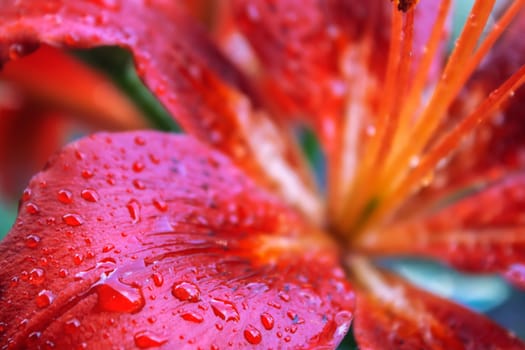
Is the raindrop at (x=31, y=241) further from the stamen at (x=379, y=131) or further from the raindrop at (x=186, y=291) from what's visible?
the stamen at (x=379, y=131)

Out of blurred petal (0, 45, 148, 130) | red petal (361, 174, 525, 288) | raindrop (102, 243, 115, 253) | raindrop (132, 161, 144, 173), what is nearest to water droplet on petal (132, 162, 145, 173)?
raindrop (132, 161, 144, 173)

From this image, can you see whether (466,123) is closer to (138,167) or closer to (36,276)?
(138,167)

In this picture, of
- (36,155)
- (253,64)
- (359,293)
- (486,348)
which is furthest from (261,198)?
(36,155)

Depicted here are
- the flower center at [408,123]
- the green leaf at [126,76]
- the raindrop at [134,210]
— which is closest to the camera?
the raindrop at [134,210]

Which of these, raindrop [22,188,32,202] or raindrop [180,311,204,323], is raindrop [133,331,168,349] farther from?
raindrop [22,188,32,202]

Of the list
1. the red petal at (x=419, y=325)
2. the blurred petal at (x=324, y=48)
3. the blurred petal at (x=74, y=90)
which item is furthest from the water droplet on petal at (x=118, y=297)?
the blurred petal at (x=74, y=90)

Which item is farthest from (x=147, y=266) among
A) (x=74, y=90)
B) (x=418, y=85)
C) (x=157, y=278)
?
(x=74, y=90)
